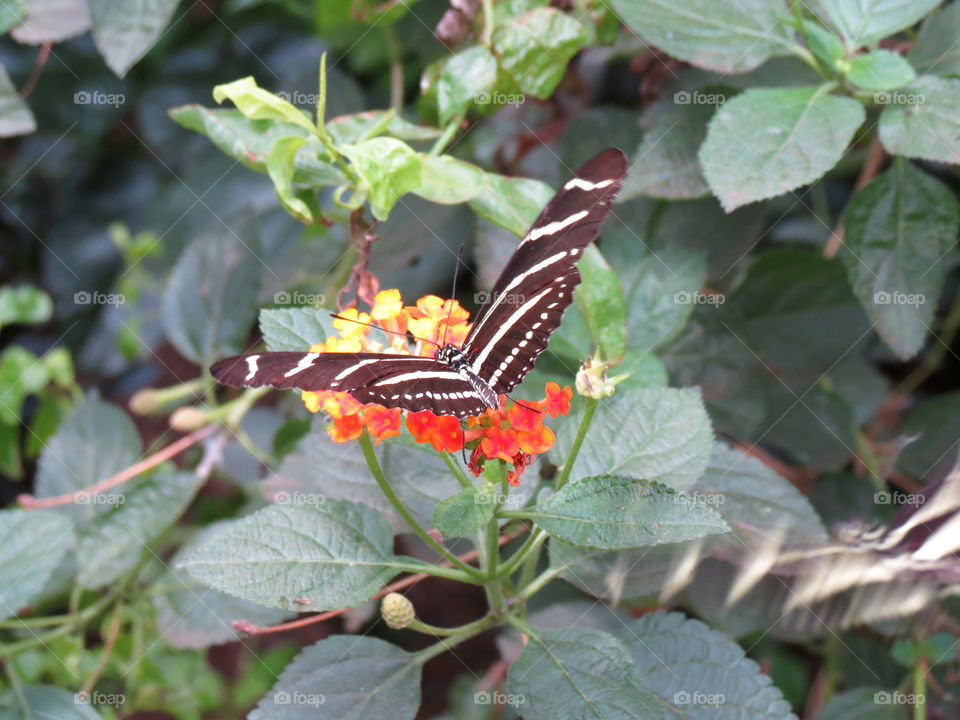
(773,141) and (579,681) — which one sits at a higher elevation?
(773,141)

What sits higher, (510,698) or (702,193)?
(702,193)

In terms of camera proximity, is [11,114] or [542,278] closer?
[542,278]

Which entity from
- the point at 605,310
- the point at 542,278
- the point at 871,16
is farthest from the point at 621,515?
the point at 871,16

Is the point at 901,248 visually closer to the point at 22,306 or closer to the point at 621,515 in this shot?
the point at 621,515

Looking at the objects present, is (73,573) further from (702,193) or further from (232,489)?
(702,193)

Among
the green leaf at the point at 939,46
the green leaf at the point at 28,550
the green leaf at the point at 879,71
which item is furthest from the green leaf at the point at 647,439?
the green leaf at the point at 28,550

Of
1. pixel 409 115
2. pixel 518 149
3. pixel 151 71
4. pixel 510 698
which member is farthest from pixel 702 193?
pixel 151 71
